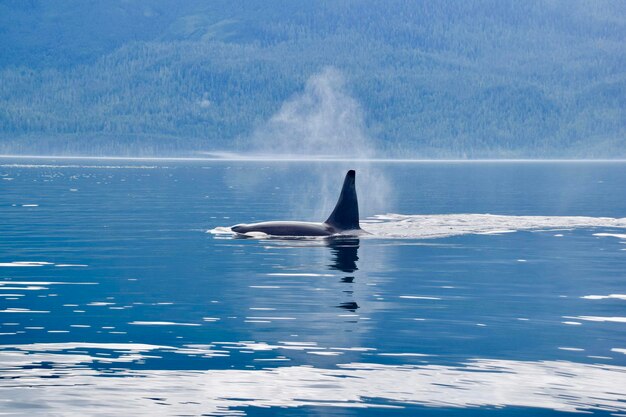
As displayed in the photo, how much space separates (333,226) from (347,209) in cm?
104

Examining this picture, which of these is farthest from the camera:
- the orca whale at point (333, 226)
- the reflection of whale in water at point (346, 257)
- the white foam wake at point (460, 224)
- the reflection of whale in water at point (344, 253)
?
the white foam wake at point (460, 224)

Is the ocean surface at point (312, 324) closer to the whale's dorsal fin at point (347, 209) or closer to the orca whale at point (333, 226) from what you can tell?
the orca whale at point (333, 226)

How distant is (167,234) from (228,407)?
33613 mm

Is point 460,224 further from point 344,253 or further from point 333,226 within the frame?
point 344,253

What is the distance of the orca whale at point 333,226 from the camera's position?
4891cm

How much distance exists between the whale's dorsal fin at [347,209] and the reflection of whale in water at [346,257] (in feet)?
4.01

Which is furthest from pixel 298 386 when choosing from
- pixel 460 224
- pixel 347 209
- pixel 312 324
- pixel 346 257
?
pixel 460 224

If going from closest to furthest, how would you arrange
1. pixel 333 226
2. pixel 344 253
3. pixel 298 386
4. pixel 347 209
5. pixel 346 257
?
pixel 298 386 < pixel 346 257 < pixel 344 253 < pixel 347 209 < pixel 333 226

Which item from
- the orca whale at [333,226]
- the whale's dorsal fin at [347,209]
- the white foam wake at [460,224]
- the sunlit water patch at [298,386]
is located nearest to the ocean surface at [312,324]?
the sunlit water patch at [298,386]

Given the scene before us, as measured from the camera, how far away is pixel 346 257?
4153cm

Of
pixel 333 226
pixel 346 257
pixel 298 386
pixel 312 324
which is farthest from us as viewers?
pixel 333 226

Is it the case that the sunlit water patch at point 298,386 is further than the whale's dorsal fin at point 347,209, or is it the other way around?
the whale's dorsal fin at point 347,209

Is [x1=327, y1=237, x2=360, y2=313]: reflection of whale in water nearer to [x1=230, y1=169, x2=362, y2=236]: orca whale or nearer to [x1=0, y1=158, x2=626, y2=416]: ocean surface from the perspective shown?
[x1=0, y1=158, x2=626, y2=416]: ocean surface

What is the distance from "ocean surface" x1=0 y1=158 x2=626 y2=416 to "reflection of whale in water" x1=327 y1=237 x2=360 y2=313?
8cm
